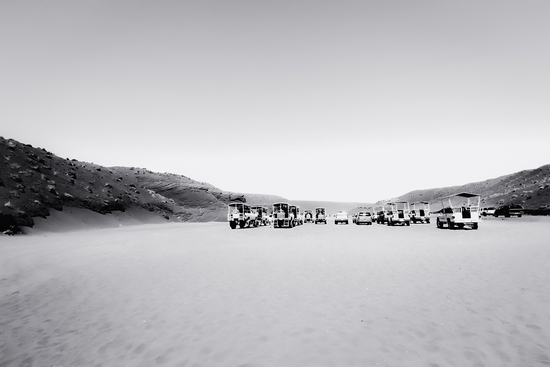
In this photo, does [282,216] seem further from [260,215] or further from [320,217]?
[320,217]

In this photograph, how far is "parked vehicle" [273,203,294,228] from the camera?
39125 millimetres

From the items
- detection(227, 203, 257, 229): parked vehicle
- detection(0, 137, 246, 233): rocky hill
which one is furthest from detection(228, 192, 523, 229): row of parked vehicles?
detection(0, 137, 246, 233): rocky hill

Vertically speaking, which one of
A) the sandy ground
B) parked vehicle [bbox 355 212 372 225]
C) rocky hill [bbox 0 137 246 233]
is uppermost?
rocky hill [bbox 0 137 246 233]

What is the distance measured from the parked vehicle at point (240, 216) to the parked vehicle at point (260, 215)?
156 cm

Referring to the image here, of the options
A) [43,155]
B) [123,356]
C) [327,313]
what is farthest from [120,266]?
[43,155]

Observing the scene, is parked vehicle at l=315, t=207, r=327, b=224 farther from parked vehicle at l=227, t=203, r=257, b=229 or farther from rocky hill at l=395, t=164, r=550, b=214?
rocky hill at l=395, t=164, r=550, b=214

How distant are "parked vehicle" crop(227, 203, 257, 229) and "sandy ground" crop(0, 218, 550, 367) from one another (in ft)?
84.7

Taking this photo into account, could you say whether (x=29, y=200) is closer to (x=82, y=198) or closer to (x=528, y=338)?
(x=82, y=198)

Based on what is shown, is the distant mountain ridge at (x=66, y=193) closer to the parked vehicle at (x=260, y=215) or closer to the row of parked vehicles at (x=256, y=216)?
the row of parked vehicles at (x=256, y=216)

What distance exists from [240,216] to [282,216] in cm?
531

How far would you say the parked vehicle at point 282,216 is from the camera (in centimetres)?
3912

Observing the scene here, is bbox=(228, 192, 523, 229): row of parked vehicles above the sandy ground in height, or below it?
above

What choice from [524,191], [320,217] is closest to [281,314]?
[320,217]

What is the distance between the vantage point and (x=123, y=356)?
4680 millimetres
